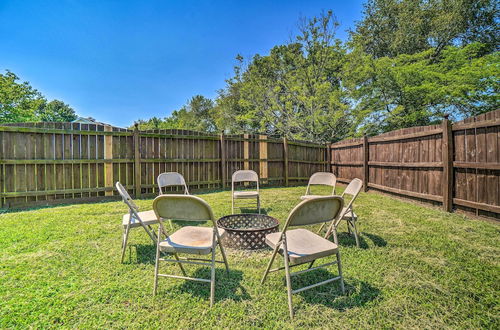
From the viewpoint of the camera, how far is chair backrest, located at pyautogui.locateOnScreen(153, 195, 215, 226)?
5.47ft

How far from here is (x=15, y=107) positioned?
1736 cm

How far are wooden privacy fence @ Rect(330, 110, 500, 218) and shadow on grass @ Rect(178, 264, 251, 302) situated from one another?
4.23m

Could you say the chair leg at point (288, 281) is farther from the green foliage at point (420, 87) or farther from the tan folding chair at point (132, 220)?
the green foliage at point (420, 87)

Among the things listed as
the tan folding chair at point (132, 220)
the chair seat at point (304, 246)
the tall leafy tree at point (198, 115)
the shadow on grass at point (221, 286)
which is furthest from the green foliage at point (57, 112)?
the chair seat at point (304, 246)

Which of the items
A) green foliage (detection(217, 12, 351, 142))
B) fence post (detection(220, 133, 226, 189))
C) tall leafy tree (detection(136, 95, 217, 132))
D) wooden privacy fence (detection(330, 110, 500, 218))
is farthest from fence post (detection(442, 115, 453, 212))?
tall leafy tree (detection(136, 95, 217, 132))

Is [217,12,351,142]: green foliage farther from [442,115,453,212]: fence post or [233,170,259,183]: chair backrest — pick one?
[233,170,259,183]: chair backrest

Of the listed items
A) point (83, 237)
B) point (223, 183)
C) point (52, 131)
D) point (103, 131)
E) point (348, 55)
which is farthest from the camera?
point (348, 55)

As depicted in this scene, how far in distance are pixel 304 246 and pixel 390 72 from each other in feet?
43.7

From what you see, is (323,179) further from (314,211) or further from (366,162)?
(366,162)

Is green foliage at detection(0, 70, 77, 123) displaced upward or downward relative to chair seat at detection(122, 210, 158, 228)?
upward

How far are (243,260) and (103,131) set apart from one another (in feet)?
16.7

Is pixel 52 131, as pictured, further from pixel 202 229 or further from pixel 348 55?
pixel 348 55

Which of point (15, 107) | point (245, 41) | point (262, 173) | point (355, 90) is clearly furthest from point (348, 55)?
point (15, 107)

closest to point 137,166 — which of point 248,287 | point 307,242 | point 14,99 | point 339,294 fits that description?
point 248,287
